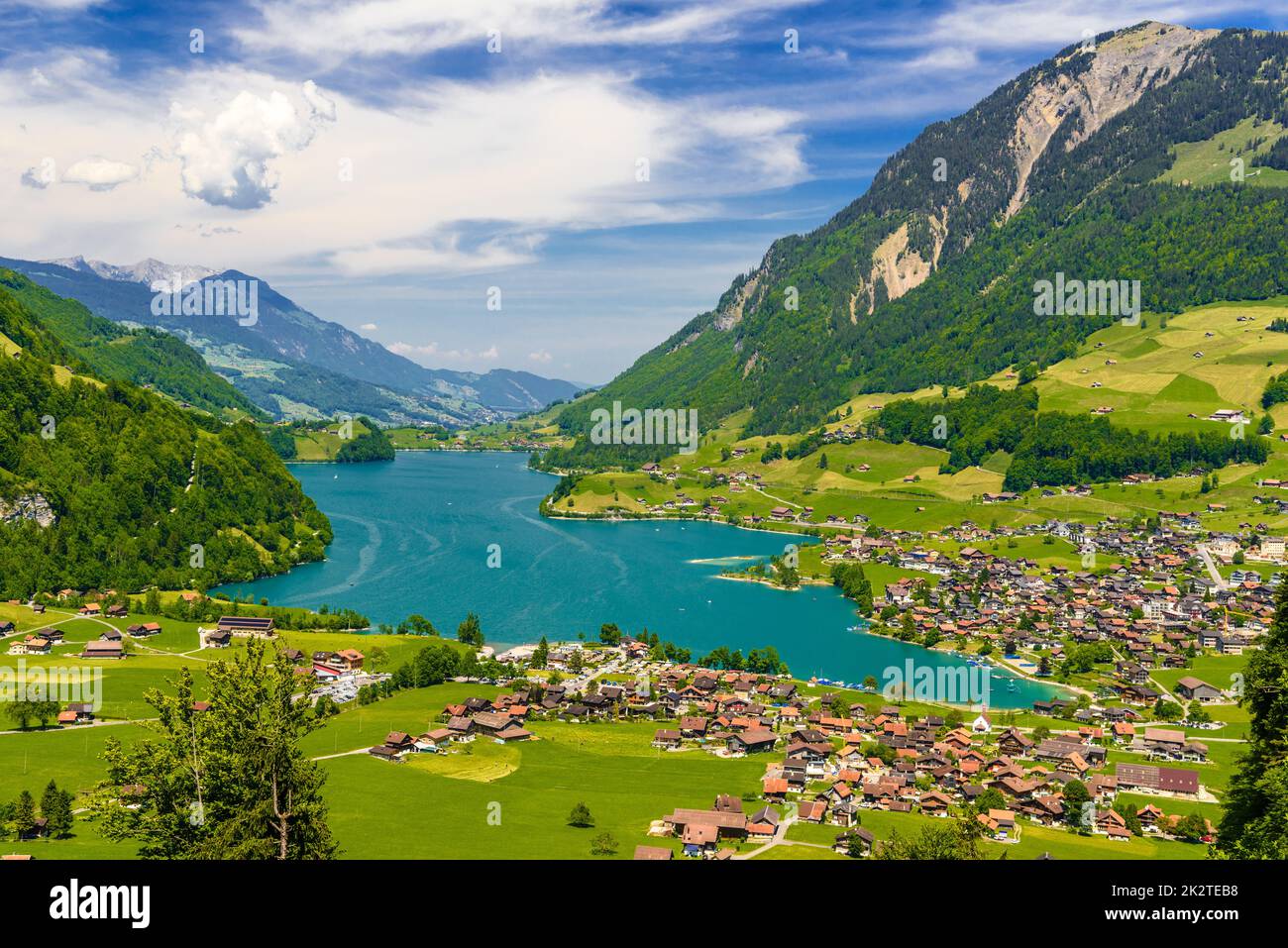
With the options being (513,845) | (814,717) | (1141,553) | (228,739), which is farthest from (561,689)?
(1141,553)

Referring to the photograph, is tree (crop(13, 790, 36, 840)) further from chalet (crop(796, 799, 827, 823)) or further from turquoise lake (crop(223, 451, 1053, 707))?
turquoise lake (crop(223, 451, 1053, 707))

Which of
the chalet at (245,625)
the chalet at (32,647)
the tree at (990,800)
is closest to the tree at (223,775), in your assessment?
the tree at (990,800)

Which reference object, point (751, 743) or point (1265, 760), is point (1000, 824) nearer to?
point (751, 743)

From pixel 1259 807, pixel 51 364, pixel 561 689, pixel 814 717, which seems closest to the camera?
pixel 1259 807

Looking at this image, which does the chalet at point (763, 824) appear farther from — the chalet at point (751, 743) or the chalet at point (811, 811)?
the chalet at point (751, 743)

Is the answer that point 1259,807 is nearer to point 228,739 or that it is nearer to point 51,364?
point 228,739

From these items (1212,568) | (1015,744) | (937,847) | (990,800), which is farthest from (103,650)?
(1212,568)
